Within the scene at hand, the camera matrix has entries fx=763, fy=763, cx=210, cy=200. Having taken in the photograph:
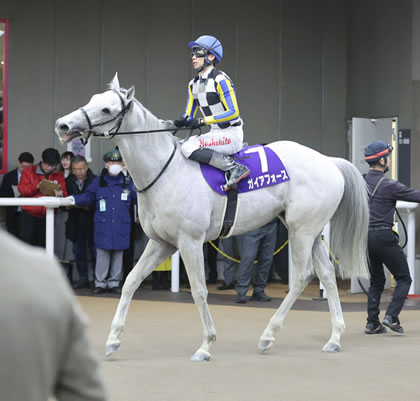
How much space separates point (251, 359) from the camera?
206 inches

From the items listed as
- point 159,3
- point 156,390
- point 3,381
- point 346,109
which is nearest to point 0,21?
point 159,3

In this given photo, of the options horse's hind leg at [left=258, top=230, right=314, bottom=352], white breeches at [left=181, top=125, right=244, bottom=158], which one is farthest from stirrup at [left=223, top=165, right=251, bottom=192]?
horse's hind leg at [left=258, top=230, right=314, bottom=352]

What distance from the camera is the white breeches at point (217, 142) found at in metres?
5.38

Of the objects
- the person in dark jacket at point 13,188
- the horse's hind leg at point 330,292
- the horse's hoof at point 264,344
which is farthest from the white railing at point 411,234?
the person in dark jacket at point 13,188

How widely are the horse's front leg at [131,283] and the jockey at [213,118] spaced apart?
652 mm

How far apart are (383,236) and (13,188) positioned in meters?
4.73

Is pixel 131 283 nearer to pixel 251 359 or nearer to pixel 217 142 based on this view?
pixel 251 359

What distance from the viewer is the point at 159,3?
10.0 m

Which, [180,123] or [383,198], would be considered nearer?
[180,123]

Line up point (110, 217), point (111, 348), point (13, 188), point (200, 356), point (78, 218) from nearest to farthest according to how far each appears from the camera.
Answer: point (200, 356)
point (111, 348)
point (110, 217)
point (78, 218)
point (13, 188)

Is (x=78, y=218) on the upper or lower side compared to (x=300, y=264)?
upper

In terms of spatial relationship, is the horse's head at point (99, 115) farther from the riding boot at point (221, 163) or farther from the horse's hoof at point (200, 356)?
the horse's hoof at point (200, 356)

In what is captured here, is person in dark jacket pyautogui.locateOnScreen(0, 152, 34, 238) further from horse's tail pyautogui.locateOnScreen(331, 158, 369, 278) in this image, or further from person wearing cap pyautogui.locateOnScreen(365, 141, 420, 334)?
person wearing cap pyautogui.locateOnScreen(365, 141, 420, 334)

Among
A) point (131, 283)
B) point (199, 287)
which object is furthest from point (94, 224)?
point (199, 287)
